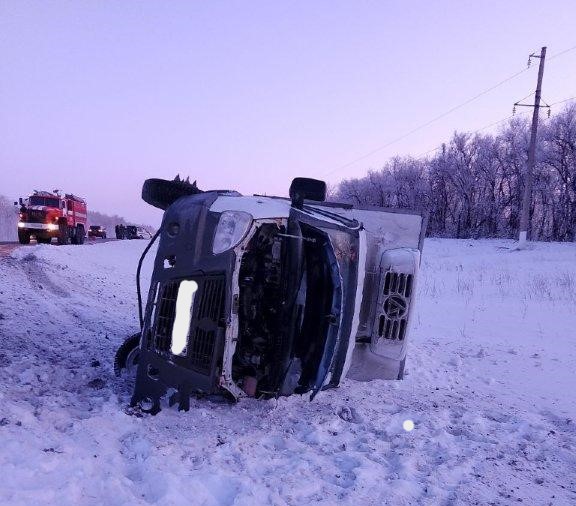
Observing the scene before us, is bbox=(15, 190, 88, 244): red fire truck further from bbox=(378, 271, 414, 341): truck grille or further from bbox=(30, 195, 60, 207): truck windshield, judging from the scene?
bbox=(378, 271, 414, 341): truck grille

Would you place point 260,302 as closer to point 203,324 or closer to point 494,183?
point 203,324

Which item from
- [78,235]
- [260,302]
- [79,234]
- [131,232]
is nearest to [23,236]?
[78,235]

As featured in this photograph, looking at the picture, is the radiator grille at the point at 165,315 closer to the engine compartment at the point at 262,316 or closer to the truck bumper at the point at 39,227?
the engine compartment at the point at 262,316

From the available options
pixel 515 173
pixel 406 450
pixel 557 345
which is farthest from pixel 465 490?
pixel 515 173

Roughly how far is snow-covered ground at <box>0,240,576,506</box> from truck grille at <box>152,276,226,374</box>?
1.61 ft

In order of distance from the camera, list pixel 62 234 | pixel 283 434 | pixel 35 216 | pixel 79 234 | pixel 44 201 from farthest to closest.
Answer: pixel 79 234 → pixel 62 234 → pixel 44 201 → pixel 35 216 → pixel 283 434

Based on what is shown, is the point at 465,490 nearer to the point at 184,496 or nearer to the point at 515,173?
the point at 184,496

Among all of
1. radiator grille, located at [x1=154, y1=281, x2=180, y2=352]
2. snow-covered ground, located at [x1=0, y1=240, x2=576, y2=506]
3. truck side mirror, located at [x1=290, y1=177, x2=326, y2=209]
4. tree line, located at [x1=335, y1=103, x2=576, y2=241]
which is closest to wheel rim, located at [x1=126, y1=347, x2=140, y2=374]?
snow-covered ground, located at [x1=0, y1=240, x2=576, y2=506]

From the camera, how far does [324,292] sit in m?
3.59

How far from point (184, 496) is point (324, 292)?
1807 mm

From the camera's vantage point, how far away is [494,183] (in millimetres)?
45562

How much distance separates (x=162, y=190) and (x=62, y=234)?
62.5 ft

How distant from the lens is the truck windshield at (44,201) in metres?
20.0

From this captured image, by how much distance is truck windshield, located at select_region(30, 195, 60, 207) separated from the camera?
20.0 m
